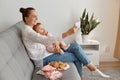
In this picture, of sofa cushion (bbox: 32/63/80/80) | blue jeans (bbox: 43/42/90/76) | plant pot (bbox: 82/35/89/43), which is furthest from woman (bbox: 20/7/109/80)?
plant pot (bbox: 82/35/89/43)

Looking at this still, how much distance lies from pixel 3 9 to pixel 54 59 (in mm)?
1399

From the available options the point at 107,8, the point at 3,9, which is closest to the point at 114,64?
the point at 107,8

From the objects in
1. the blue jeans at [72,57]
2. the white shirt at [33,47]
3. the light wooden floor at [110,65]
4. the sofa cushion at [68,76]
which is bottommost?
the light wooden floor at [110,65]

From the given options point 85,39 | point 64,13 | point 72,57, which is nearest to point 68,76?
point 72,57

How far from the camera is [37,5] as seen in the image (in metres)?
3.37

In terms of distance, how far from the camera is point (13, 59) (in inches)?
74.0

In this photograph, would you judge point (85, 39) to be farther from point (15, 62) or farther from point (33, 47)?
point (15, 62)

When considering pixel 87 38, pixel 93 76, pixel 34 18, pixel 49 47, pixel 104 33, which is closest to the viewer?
pixel 34 18

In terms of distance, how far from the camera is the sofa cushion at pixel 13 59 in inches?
63.8

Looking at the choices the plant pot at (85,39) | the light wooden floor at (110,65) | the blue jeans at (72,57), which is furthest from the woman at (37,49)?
the light wooden floor at (110,65)

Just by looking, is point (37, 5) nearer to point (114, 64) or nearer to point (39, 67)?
point (39, 67)

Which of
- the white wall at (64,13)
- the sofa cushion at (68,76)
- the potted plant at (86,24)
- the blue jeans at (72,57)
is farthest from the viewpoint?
the white wall at (64,13)

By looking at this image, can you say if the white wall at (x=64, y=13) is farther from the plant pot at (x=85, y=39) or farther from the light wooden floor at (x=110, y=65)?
the light wooden floor at (x=110, y=65)

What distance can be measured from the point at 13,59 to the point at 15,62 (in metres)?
0.03
